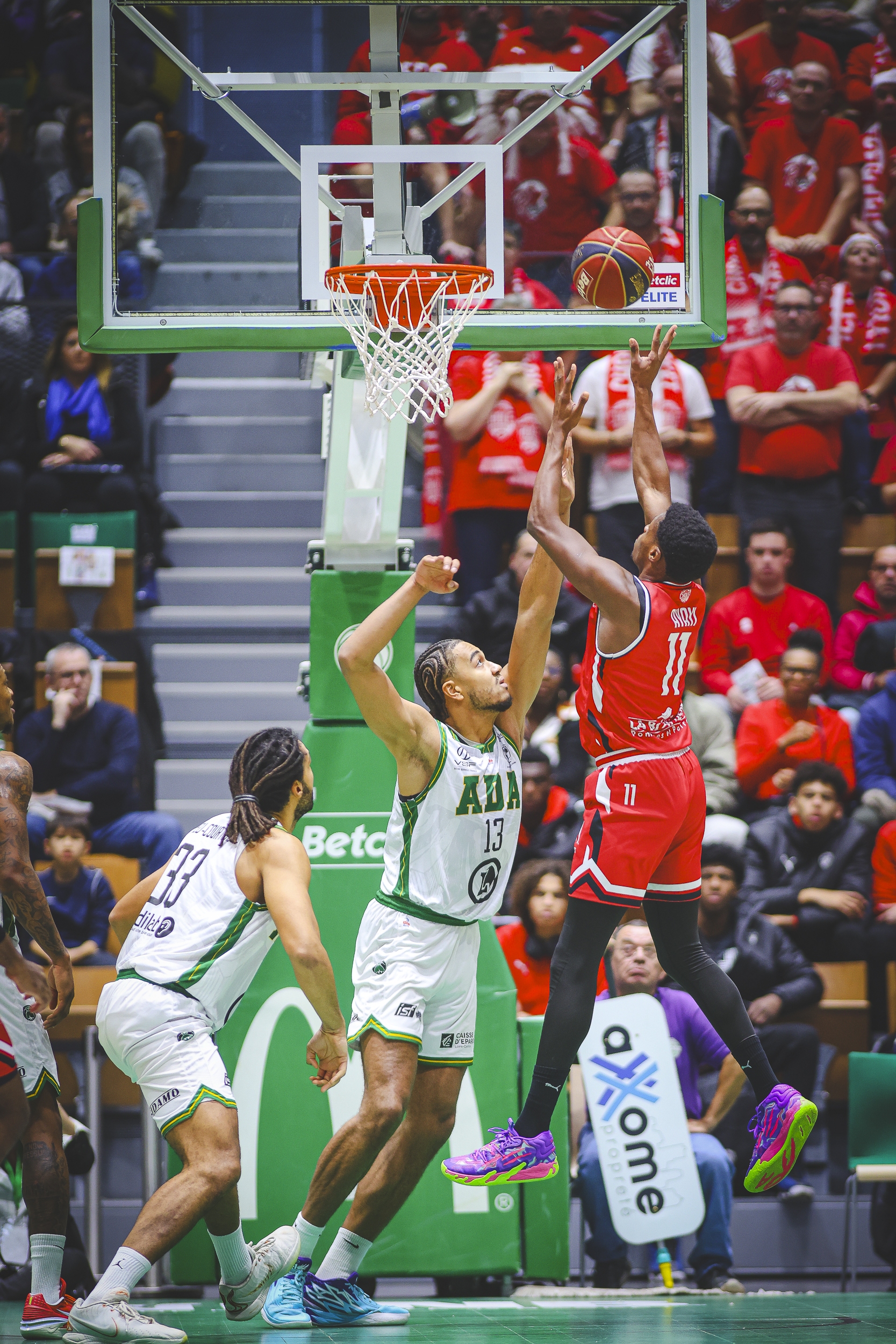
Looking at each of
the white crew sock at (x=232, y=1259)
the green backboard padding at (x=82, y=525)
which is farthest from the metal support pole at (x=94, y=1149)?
the green backboard padding at (x=82, y=525)

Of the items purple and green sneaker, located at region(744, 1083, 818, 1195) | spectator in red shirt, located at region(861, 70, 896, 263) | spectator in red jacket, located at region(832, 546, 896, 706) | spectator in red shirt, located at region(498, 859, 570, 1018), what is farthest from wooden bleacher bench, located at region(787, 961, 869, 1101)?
spectator in red shirt, located at region(861, 70, 896, 263)

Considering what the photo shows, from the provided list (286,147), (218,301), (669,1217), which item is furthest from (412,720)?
(669,1217)

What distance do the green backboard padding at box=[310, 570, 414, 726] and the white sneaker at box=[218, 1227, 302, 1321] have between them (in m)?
2.10

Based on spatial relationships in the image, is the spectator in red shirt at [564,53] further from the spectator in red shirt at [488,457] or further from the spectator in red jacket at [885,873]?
the spectator in red jacket at [885,873]

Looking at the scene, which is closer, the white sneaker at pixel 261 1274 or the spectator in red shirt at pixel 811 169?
the white sneaker at pixel 261 1274

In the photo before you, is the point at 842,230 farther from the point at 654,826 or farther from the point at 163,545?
the point at 654,826

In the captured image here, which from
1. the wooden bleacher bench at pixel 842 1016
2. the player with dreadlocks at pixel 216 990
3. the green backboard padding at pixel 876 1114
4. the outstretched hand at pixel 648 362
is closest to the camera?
the player with dreadlocks at pixel 216 990

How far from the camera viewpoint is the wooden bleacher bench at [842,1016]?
7.92 meters

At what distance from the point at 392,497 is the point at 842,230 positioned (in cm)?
485

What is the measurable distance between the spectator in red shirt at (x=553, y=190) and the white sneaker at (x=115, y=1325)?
3.81 meters

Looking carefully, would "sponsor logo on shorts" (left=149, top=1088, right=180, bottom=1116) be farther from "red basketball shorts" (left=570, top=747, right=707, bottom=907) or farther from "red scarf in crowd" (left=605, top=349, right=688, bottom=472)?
"red scarf in crowd" (left=605, top=349, right=688, bottom=472)

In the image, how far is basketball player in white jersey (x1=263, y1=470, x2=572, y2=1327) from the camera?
5.36 meters

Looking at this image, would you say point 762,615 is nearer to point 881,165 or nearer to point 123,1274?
point 881,165

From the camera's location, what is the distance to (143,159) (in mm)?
5977
